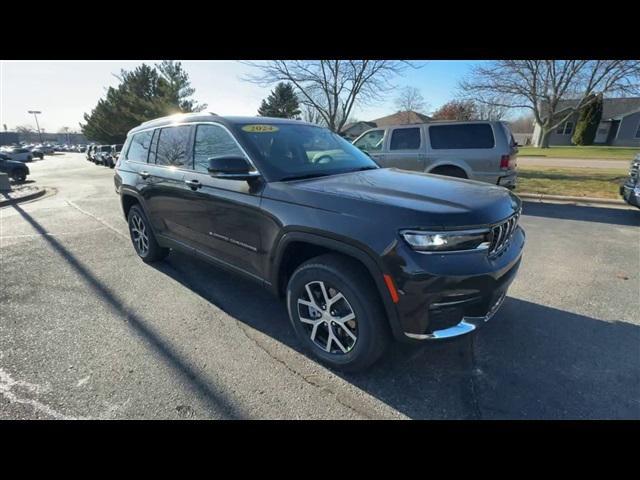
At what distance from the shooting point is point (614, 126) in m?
39.8

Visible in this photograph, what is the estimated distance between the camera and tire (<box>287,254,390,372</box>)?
6.96ft

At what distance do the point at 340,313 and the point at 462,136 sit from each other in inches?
255

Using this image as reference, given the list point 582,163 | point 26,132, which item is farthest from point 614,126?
point 26,132

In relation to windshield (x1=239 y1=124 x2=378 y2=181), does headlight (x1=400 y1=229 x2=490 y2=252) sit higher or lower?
lower

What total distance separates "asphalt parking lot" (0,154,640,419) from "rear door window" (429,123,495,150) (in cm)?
357

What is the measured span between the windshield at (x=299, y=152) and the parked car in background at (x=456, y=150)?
3372 millimetres

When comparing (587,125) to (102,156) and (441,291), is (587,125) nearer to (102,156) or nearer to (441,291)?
(441,291)

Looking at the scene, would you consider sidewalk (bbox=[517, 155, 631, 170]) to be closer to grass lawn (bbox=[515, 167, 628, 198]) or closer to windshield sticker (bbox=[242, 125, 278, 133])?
grass lawn (bbox=[515, 167, 628, 198])

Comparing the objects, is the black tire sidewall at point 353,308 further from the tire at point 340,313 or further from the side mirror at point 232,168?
the side mirror at point 232,168

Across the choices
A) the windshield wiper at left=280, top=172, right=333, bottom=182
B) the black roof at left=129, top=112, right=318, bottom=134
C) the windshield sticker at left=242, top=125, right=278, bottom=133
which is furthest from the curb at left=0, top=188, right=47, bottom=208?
the windshield wiper at left=280, top=172, right=333, bottom=182
